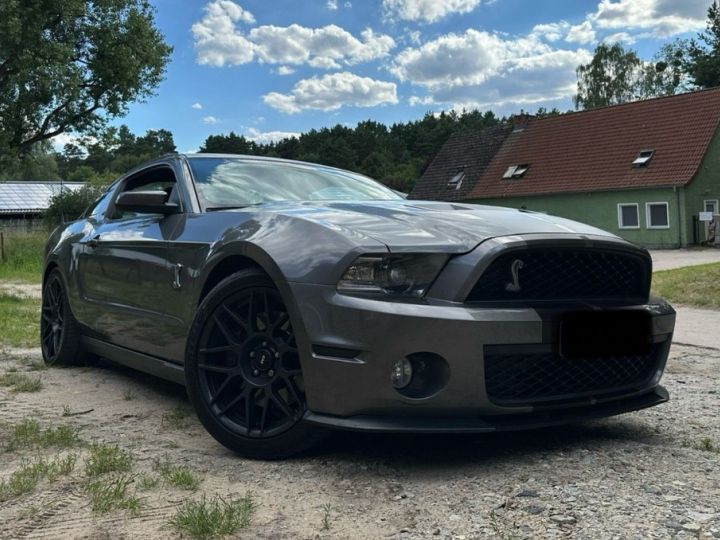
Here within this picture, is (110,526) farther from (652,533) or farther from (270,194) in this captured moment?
(270,194)

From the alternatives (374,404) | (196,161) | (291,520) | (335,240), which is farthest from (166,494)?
(196,161)

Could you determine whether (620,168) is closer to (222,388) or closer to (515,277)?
(515,277)

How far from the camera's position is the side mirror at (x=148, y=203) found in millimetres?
3820

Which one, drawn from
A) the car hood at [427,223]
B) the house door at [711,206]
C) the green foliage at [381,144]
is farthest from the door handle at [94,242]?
the green foliage at [381,144]

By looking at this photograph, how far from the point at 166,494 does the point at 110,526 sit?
0.97 feet

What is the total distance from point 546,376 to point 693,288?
305 inches

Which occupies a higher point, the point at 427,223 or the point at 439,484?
the point at 427,223

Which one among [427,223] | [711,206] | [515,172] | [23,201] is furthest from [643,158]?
[23,201]

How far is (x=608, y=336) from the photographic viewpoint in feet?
9.63

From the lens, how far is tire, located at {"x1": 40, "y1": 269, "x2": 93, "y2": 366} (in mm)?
5238

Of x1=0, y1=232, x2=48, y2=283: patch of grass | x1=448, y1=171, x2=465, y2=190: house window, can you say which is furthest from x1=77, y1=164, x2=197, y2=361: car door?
x1=448, y1=171, x2=465, y2=190: house window

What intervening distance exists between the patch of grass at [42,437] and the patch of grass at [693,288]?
7.86m

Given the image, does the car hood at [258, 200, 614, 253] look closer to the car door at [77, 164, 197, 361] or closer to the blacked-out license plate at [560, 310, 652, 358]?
the blacked-out license plate at [560, 310, 652, 358]

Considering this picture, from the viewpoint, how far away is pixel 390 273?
2756 millimetres
